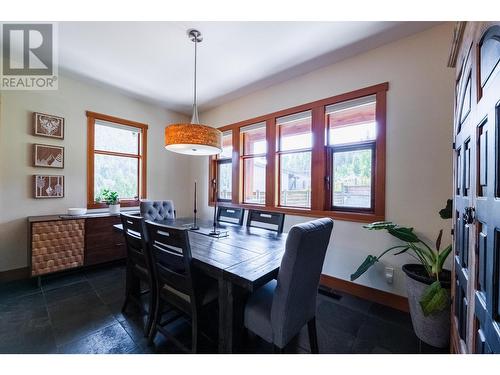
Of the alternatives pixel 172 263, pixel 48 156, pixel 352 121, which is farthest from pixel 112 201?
pixel 352 121

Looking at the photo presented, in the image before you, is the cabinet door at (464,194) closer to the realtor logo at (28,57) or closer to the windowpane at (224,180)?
the windowpane at (224,180)

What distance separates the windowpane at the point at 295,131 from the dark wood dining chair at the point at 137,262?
2.22 meters

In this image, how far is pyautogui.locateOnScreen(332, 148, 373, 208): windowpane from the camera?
2432 millimetres

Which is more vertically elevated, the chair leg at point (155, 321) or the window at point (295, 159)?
the window at point (295, 159)

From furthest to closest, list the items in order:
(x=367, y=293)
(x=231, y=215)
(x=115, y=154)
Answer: (x=115, y=154) < (x=231, y=215) < (x=367, y=293)

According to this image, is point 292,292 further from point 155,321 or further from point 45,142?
point 45,142

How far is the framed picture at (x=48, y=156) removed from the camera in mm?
2769

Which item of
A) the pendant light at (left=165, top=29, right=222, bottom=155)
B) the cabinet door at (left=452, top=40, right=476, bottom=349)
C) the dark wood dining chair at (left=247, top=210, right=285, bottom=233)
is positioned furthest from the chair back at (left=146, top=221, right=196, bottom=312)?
the cabinet door at (left=452, top=40, right=476, bottom=349)

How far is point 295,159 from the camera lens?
3.05m

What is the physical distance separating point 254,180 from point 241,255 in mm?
2210

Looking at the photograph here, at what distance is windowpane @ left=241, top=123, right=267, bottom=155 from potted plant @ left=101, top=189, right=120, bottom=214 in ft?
7.15

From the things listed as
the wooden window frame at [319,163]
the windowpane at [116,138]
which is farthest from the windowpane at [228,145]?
the windowpane at [116,138]
